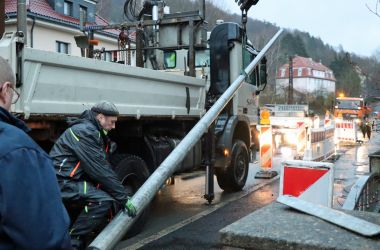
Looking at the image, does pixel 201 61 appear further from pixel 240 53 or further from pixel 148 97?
pixel 148 97

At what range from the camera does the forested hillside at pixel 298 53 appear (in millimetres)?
6672

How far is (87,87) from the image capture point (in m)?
5.12

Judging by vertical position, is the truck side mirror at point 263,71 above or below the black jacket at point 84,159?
above

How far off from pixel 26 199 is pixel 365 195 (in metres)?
3.43

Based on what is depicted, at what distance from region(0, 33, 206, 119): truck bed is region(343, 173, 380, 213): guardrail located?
9.18 ft

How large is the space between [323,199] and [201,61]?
16.3ft

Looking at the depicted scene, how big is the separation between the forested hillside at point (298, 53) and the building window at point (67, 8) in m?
3.08

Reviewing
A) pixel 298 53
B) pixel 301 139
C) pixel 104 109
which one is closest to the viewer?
pixel 104 109

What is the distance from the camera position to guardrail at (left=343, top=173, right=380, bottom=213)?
3.73m

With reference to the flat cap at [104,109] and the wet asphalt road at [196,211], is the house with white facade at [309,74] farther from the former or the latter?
the flat cap at [104,109]

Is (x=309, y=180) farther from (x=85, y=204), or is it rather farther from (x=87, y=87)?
(x=87, y=87)

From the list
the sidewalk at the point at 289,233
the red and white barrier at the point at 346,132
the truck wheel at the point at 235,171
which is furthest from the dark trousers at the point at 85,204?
the red and white barrier at the point at 346,132

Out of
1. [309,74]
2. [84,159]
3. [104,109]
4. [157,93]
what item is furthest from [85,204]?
[309,74]

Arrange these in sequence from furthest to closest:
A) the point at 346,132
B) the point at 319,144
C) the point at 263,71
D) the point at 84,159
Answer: the point at 346,132 → the point at 319,144 → the point at 263,71 → the point at 84,159
